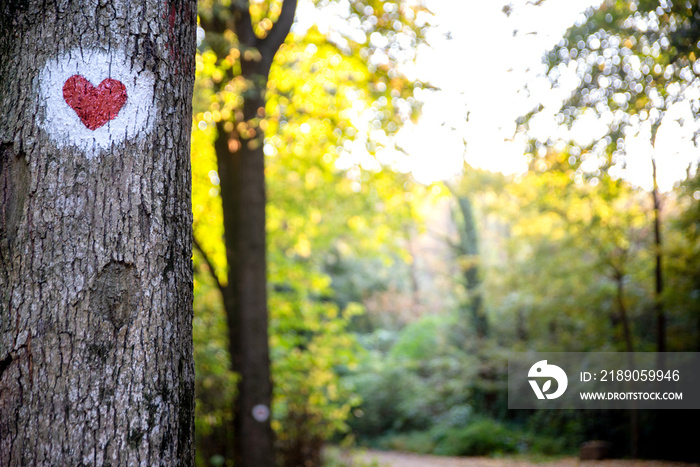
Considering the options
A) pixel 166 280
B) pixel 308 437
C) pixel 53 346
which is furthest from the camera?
pixel 308 437

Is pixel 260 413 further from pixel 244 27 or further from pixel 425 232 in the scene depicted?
pixel 425 232

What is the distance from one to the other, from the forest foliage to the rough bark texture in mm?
3509

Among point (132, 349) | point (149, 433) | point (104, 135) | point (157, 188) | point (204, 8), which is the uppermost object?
point (204, 8)

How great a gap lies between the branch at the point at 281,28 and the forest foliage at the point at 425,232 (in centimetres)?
35

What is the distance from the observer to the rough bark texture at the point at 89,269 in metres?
1.27

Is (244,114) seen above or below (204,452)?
above

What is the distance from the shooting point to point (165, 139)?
4.78 ft

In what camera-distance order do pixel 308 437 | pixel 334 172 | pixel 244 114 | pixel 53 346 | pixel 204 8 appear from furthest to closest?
pixel 334 172
pixel 308 437
pixel 244 114
pixel 204 8
pixel 53 346

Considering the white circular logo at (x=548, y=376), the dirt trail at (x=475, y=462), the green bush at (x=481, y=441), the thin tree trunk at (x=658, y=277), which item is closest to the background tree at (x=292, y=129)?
the dirt trail at (x=475, y=462)

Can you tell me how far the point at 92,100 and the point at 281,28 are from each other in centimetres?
402

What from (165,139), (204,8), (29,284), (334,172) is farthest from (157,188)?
(334,172)

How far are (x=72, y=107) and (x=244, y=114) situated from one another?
4359 millimetres

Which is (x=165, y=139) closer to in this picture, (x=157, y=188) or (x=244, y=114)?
(x=157, y=188)

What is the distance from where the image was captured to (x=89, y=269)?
51.8 inches
